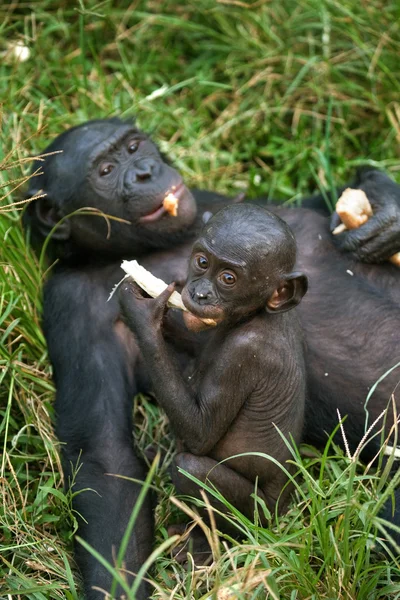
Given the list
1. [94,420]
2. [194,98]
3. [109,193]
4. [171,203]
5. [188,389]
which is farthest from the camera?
[194,98]

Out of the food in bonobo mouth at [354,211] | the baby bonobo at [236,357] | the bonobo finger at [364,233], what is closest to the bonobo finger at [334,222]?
the food in bonobo mouth at [354,211]

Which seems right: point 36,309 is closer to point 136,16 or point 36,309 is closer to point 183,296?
point 183,296

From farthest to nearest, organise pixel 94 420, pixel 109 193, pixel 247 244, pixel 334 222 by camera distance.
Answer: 1. pixel 334 222
2. pixel 109 193
3. pixel 94 420
4. pixel 247 244

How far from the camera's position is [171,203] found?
4941 mm

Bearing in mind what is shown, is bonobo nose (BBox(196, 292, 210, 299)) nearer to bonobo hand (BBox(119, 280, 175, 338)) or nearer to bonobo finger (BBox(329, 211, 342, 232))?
bonobo hand (BBox(119, 280, 175, 338))

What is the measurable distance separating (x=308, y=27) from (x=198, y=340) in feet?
11.2

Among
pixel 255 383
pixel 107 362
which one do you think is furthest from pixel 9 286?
pixel 255 383

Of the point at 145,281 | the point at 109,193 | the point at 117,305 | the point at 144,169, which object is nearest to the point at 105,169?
the point at 109,193

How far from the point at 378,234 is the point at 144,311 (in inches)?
61.0

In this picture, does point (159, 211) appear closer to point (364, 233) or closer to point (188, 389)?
point (364, 233)

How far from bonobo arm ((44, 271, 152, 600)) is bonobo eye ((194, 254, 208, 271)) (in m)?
1.08

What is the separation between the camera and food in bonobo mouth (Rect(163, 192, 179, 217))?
16.2 feet

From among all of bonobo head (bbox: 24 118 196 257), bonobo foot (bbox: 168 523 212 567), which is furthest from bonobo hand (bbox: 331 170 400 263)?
bonobo foot (bbox: 168 523 212 567)

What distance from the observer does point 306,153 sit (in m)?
6.53
